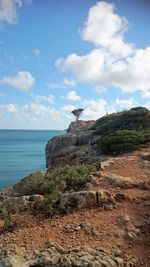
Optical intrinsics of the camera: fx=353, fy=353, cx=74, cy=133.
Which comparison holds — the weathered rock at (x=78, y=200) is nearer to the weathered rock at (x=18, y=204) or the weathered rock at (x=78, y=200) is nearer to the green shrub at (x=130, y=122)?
the weathered rock at (x=18, y=204)

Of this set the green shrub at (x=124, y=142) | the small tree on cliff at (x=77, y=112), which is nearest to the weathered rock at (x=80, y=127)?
the green shrub at (x=124, y=142)

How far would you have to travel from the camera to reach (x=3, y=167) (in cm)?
6228

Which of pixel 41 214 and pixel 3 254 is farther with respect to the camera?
pixel 41 214

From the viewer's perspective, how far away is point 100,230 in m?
10.2

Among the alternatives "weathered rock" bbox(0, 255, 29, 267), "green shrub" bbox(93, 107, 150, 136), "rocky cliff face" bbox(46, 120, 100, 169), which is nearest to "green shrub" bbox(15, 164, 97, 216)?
"weathered rock" bbox(0, 255, 29, 267)

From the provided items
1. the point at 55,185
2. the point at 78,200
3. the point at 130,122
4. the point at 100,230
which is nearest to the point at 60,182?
the point at 55,185

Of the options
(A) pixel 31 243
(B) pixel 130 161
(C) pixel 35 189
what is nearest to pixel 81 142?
(B) pixel 130 161

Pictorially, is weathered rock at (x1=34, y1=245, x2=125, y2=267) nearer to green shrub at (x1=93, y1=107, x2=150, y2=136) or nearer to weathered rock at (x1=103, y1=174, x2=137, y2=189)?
weathered rock at (x1=103, y1=174, x2=137, y2=189)

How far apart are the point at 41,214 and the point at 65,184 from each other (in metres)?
2.11

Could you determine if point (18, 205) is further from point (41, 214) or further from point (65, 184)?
point (65, 184)

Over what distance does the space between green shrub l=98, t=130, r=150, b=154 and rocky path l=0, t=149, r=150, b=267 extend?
7.08 metres

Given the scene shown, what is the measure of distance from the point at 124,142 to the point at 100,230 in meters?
10.7

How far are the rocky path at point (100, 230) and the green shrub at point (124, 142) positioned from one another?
7081 mm

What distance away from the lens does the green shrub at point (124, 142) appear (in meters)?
20.1
